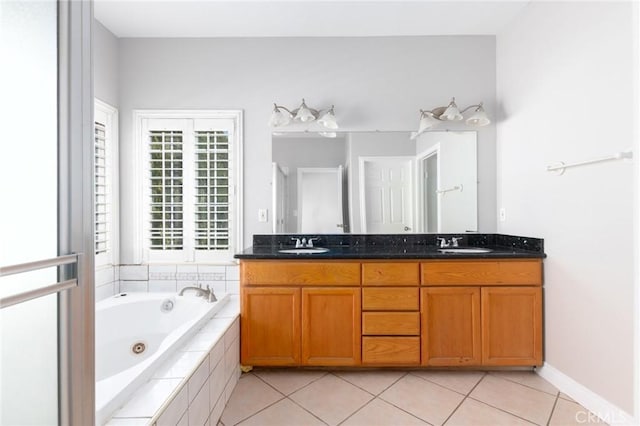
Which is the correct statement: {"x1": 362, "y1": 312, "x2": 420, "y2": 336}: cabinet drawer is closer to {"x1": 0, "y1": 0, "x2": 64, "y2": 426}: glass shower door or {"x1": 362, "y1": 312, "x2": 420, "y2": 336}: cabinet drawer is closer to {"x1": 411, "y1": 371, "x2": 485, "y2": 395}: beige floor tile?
{"x1": 411, "y1": 371, "x2": 485, "y2": 395}: beige floor tile

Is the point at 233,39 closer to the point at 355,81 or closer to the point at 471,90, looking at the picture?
the point at 355,81

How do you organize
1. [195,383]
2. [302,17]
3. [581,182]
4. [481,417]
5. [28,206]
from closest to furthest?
[28,206], [195,383], [481,417], [581,182], [302,17]

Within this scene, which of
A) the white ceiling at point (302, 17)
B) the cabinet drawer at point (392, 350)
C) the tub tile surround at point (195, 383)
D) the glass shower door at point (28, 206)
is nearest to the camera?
the glass shower door at point (28, 206)

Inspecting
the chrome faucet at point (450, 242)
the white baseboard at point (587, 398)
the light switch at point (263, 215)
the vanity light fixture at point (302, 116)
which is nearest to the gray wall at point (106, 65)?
the vanity light fixture at point (302, 116)

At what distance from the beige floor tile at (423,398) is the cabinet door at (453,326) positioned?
0.52ft

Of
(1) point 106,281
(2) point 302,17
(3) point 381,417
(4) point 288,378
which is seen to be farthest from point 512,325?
(1) point 106,281

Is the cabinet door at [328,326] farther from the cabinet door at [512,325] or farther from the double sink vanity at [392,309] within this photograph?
the cabinet door at [512,325]

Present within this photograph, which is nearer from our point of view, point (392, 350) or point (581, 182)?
point (581, 182)

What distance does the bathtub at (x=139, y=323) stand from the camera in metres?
1.92

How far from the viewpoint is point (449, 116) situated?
2.36 m

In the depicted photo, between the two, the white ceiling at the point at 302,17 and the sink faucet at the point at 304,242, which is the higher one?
the white ceiling at the point at 302,17

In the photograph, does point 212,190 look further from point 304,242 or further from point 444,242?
point 444,242

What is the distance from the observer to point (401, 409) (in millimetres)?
1660

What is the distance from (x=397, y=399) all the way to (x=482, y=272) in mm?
960
